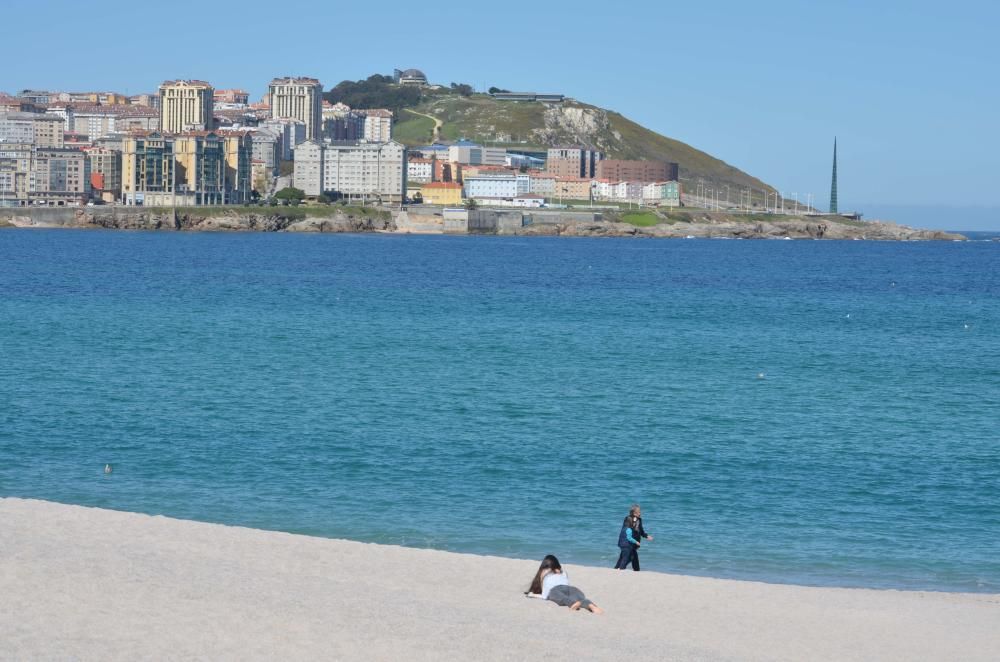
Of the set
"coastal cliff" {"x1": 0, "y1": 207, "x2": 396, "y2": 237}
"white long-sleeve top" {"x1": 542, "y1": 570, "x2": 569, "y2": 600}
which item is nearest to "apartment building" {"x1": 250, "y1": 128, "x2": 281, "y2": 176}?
"coastal cliff" {"x1": 0, "y1": 207, "x2": 396, "y2": 237}

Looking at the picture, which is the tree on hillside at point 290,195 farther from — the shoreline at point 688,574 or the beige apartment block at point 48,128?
the shoreline at point 688,574

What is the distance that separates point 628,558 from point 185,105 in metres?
190

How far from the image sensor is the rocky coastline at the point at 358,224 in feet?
431

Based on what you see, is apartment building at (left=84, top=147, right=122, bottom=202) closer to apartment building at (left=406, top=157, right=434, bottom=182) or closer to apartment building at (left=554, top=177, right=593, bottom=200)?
apartment building at (left=406, top=157, right=434, bottom=182)

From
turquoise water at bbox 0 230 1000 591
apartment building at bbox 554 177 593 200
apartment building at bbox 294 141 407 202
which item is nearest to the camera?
turquoise water at bbox 0 230 1000 591

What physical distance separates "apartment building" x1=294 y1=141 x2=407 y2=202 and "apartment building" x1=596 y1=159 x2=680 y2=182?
44.1 m

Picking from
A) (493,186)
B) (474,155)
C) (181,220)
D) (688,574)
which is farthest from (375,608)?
(474,155)

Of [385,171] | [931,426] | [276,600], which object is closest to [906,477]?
[931,426]

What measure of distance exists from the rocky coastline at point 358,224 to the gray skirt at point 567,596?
125 m

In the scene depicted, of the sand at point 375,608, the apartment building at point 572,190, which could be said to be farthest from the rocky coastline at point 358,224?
the sand at point 375,608

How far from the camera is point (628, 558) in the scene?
13930 millimetres

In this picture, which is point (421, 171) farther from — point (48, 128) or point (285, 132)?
point (48, 128)

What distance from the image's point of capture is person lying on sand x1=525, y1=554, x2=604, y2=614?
11656mm

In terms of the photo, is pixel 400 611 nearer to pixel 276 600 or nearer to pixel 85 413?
pixel 276 600
